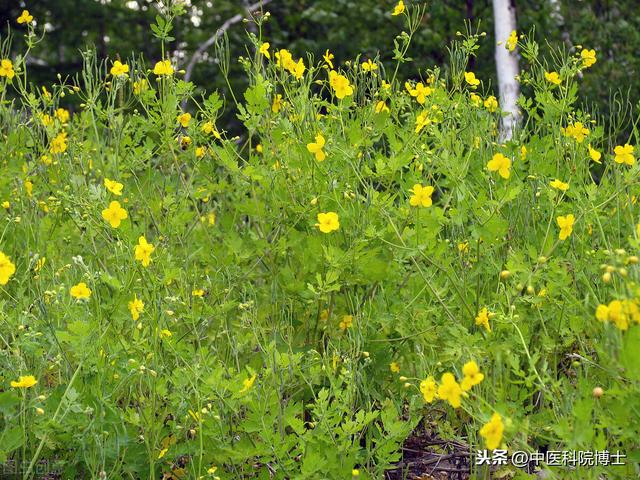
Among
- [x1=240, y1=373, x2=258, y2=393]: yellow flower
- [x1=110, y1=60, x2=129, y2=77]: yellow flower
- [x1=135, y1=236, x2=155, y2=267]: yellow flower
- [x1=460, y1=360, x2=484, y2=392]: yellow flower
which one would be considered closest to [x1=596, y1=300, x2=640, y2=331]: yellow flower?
[x1=460, y1=360, x2=484, y2=392]: yellow flower

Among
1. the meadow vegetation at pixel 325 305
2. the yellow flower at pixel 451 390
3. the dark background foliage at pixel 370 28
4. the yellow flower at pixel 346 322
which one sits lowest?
the dark background foliage at pixel 370 28

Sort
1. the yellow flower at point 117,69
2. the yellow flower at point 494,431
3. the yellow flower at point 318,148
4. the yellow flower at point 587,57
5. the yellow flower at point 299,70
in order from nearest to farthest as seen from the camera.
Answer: the yellow flower at point 494,431
the yellow flower at point 318,148
the yellow flower at point 299,70
the yellow flower at point 587,57
the yellow flower at point 117,69

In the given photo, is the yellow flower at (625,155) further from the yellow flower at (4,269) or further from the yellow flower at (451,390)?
the yellow flower at (4,269)

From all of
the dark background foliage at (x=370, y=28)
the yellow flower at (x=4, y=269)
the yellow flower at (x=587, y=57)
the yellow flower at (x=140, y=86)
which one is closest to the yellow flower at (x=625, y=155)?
the yellow flower at (x=587, y=57)

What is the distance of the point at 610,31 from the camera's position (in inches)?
391

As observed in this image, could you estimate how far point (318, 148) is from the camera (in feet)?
8.66

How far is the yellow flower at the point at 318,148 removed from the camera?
2.61 m

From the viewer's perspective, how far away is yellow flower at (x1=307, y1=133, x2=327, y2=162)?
261cm

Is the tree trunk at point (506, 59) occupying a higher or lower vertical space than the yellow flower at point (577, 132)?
lower

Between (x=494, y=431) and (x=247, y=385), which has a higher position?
(x=494, y=431)

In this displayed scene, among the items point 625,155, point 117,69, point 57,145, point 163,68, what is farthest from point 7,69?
point 625,155

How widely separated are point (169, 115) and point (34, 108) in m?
0.62

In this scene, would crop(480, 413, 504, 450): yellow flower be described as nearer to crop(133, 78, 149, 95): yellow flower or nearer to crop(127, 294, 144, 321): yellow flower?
crop(127, 294, 144, 321): yellow flower

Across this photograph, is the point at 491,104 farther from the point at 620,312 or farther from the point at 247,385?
the point at 620,312
